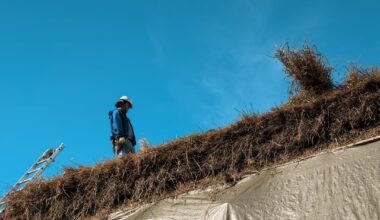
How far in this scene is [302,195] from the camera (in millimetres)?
5094

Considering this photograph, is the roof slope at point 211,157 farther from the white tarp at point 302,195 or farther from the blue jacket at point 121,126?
the blue jacket at point 121,126

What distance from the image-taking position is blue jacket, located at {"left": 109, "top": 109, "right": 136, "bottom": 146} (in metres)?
8.11

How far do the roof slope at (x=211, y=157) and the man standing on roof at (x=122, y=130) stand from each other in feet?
4.46

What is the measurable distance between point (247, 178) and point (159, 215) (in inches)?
40.0

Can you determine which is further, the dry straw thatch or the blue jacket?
the blue jacket

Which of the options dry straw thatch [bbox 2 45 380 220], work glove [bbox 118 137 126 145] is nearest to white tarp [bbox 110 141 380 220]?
dry straw thatch [bbox 2 45 380 220]

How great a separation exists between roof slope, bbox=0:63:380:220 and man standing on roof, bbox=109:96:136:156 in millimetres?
1360

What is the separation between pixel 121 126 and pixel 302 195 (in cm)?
375

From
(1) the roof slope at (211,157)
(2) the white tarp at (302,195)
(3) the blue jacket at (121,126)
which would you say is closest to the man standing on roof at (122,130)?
(3) the blue jacket at (121,126)

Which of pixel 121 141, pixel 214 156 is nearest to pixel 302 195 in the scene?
pixel 214 156

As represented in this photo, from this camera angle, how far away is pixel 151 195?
614cm

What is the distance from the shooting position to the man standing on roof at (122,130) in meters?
8.04

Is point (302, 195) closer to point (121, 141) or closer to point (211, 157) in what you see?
point (211, 157)

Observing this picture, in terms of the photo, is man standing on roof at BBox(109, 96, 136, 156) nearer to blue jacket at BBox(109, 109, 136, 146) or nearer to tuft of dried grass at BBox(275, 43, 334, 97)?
blue jacket at BBox(109, 109, 136, 146)
